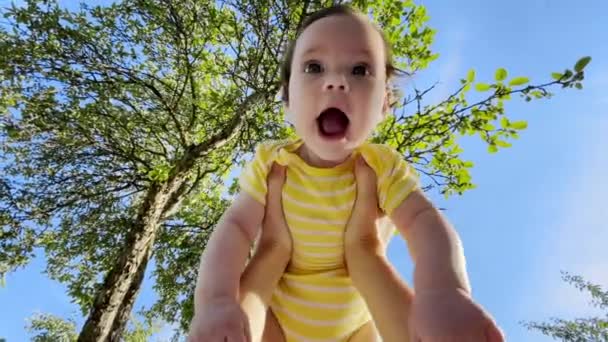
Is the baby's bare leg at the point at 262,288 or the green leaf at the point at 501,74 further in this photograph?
the green leaf at the point at 501,74

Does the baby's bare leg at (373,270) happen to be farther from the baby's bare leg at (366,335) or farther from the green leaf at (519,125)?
the green leaf at (519,125)

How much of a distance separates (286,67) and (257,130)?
17.7ft

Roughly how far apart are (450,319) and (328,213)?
1075mm

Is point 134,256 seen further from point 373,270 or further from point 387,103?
point 373,270

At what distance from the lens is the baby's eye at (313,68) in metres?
2.15

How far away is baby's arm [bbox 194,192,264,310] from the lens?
1.70 m

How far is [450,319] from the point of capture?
1.25m

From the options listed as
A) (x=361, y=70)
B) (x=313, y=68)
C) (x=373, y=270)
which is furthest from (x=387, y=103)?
(x=373, y=270)

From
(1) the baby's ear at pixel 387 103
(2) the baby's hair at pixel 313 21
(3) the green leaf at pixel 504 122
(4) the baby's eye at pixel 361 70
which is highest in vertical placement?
(3) the green leaf at pixel 504 122

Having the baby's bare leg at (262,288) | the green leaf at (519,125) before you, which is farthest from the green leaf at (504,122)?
the baby's bare leg at (262,288)

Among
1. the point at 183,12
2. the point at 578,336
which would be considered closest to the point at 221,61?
the point at 183,12

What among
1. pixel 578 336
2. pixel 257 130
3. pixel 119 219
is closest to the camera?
pixel 257 130

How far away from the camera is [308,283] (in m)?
2.20

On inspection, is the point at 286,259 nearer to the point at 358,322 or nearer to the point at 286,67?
the point at 358,322
